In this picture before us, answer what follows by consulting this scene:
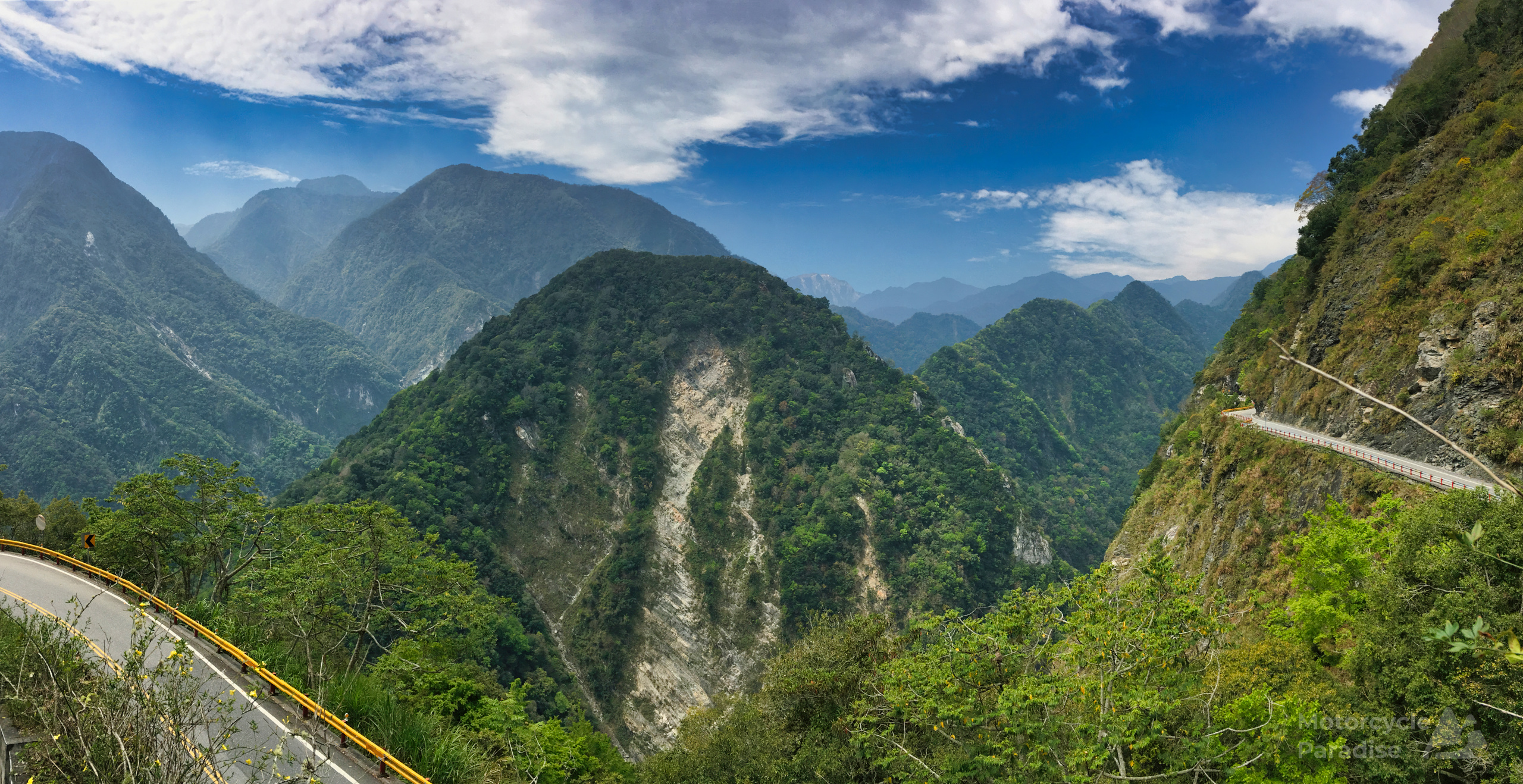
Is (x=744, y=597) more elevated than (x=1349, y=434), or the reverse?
(x=1349, y=434)

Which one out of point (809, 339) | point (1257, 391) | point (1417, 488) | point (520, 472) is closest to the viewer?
point (1417, 488)

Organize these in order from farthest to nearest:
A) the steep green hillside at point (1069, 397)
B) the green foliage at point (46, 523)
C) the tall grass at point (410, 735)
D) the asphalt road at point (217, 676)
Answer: the steep green hillside at point (1069, 397) → the green foliage at point (46, 523) → the tall grass at point (410, 735) → the asphalt road at point (217, 676)

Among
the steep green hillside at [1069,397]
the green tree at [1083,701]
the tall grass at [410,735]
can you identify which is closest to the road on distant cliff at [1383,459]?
the green tree at [1083,701]

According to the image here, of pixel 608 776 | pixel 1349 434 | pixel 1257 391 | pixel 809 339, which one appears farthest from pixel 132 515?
pixel 809 339

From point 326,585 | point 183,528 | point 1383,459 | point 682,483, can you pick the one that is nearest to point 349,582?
point 326,585

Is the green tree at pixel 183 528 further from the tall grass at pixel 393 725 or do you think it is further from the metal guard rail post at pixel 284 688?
the tall grass at pixel 393 725

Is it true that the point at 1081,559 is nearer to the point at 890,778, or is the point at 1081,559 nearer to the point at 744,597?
A: the point at 744,597

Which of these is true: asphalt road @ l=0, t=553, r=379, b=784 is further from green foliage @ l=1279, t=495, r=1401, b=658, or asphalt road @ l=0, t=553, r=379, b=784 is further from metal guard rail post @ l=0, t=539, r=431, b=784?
green foliage @ l=1279, t=495, r=1401, b=658

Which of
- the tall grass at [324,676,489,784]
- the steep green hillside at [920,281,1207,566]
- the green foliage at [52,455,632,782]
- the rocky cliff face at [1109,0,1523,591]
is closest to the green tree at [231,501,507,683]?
the green foliage at [52,455,632,782]
